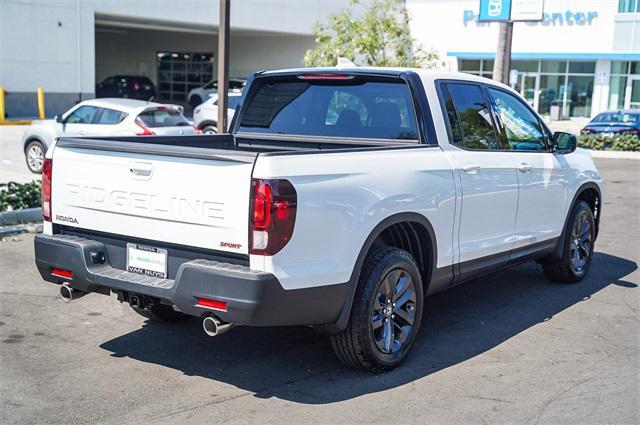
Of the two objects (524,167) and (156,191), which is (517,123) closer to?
(524,167)

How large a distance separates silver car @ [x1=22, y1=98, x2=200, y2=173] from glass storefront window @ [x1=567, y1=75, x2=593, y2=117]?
3076 cm

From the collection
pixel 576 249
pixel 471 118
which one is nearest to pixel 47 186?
pixel 471 118

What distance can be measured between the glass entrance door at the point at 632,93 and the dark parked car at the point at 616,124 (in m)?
14.4

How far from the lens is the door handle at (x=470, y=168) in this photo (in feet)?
19.1

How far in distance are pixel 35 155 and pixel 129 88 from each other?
23.1m

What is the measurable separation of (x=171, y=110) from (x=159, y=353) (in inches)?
423

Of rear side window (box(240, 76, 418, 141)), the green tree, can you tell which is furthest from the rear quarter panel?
the green tree

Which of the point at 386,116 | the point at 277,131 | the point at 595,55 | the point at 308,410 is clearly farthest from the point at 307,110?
the point at 595,55

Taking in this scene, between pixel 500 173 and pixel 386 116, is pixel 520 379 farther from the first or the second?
pixel 386 116

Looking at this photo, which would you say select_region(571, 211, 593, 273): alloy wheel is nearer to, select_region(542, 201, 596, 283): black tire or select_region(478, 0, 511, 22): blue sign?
select_region(542, 201, 596, 283): black tire

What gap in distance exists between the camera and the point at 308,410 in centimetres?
458

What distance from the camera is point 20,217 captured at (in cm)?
978

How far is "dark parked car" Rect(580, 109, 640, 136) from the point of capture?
25.6 m

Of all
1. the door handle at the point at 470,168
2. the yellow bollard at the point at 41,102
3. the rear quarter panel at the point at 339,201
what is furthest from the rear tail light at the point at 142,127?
the yellow bollard at the point at 41,102
